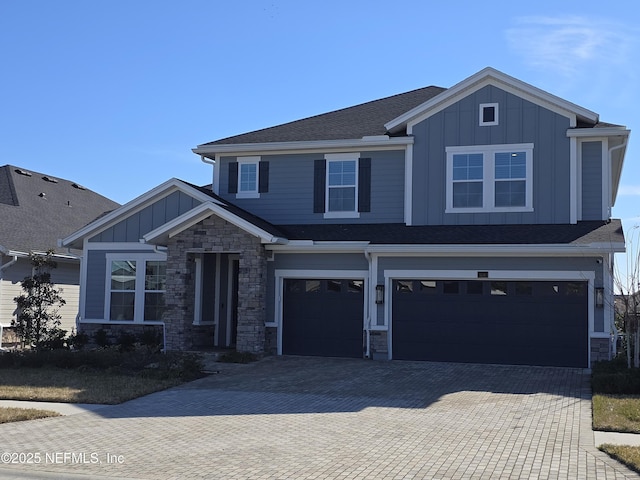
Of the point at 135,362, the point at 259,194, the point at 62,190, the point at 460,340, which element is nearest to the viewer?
the point at 135,362

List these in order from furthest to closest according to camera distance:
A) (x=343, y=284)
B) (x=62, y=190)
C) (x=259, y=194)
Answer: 1. (x=62, y=190)
2. (x=259, y=194)
3. (x=343, y=284)

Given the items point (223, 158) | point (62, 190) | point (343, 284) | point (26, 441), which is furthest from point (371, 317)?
point (62, 190)

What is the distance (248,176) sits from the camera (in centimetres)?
2083

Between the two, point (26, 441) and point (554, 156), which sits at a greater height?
point (554, 156)

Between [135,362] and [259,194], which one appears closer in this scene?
[135,362]

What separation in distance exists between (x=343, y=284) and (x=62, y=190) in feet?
54.0

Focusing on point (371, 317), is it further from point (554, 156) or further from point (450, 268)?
point (554, 156)

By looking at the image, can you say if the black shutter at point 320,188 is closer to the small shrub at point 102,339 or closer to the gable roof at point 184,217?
the gable roof at point 184,217

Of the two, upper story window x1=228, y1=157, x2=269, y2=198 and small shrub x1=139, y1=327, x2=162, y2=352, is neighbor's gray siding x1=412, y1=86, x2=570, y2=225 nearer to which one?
upper story window x1=228, y1=157, x2=269, y2=198

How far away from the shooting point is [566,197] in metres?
17.8

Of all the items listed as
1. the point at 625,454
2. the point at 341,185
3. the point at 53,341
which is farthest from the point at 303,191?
the point at 625,454

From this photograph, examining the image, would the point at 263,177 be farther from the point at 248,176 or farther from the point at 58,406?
the point at 58,406

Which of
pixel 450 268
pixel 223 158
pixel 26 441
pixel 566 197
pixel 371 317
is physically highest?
pixel 223 158

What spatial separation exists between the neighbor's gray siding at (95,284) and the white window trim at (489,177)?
9642mm
